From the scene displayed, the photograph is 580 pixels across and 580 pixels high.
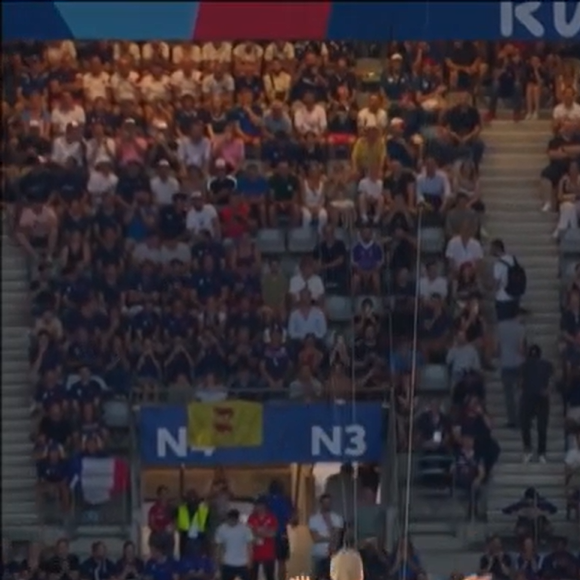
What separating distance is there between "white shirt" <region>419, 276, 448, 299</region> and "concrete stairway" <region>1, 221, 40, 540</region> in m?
3.32

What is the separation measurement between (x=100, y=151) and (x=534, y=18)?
4703mm

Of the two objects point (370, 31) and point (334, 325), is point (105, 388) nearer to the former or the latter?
point (334, 325)

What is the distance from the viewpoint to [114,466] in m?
24.0

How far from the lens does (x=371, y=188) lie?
25984 millimetres

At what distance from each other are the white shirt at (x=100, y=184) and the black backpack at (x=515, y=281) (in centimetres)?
356

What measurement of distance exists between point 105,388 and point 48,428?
1.92 feet

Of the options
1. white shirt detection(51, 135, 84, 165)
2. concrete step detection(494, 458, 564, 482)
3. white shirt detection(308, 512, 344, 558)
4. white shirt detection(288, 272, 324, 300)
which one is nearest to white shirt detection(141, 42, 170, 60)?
white shirt detection(51, 135, 84, 165)

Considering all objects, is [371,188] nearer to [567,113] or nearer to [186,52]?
[567,113]

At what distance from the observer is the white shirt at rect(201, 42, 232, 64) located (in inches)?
1085

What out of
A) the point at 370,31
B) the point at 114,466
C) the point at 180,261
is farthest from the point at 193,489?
the point at 370,31

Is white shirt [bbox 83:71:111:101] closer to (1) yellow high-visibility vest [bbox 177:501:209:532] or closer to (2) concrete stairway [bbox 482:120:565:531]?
(2) concrete stairway [bbox 482:120:565:531]

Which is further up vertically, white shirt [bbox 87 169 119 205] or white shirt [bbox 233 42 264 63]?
white shirt [bbox 233 42 264 63]

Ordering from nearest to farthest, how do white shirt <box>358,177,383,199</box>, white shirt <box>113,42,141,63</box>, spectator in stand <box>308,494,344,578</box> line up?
spectator in stand <box>308,494,344,578</box> < white shirt <box>358,177,383,199</box> < white shirt <box>113,42,141,63</box>

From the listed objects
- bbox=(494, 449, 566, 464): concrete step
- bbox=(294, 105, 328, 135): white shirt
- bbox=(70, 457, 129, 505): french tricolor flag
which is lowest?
bbox=(70, 457, 129, 505): french tricolor flag
